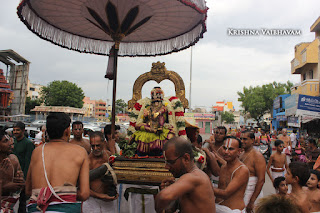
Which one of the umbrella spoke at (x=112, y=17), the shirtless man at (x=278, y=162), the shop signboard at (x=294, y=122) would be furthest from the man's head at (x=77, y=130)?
the shop signboard at (x=294, y=122)

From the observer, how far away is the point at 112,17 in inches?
230

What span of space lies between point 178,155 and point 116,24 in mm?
4616

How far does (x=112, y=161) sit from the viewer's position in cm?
452

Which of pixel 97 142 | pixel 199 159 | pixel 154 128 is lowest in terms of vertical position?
pixel 199 159

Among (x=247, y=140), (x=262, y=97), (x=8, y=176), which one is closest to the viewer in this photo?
(x=8, y=176)

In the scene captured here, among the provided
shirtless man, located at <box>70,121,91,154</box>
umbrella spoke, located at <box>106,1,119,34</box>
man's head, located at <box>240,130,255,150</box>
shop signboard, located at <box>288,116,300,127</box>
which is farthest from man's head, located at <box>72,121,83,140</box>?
shop signboard, located at <box>288,116,300,127</box>

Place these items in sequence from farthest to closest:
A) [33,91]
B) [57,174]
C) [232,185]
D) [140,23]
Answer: [33,91] < [140,23] < [232,185] < [57,174]

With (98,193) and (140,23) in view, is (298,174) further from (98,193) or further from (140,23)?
(140,23)

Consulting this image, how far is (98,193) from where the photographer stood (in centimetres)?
363

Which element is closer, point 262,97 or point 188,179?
point 188,179

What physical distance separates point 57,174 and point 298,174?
2.85m

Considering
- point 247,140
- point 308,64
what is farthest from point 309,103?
point 247,140

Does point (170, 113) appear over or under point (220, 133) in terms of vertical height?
over

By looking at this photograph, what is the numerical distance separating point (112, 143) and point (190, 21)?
3479 mm
